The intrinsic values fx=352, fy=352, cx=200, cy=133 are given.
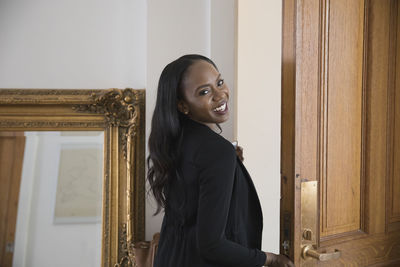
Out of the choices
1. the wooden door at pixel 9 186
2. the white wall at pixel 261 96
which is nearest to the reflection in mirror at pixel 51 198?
the wooden door at pixel 9 186

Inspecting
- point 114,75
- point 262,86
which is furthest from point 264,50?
point 114,75

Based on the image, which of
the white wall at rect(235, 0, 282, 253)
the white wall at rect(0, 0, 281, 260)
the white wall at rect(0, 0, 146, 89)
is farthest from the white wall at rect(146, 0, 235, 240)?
the white wall at rect(235, 0, 282, 253)

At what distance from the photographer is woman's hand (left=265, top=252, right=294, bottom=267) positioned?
1.04 metres

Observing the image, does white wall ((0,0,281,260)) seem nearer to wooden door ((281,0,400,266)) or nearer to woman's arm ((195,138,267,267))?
wooden door ((281,0,400,266))

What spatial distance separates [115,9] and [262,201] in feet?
3.97

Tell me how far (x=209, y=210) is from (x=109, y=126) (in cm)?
102

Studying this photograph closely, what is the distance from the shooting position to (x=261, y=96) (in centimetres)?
157

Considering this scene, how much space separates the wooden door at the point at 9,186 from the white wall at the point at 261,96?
109cm

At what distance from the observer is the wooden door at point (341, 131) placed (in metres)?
1.16

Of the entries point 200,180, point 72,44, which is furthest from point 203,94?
point 72,44

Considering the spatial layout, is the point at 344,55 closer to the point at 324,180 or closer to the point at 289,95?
the point at 289,95

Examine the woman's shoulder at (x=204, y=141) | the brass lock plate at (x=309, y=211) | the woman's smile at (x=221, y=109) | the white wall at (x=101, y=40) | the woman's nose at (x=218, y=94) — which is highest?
the white wall at (x=101, y=40)

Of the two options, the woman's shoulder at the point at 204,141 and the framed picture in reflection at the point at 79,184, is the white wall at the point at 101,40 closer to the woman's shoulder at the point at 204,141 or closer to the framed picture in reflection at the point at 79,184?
the framed picture in reflection at the point at 79,184

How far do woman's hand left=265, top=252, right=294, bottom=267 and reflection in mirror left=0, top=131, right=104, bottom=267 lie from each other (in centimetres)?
100
